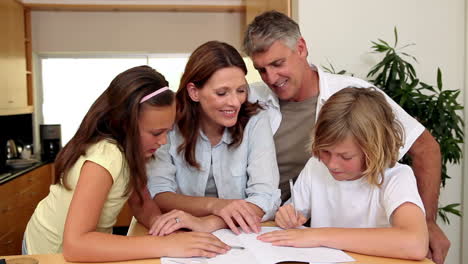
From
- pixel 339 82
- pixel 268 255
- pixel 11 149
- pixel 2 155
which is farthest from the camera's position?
pixel 11 149

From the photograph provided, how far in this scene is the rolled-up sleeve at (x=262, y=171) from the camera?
1.61m

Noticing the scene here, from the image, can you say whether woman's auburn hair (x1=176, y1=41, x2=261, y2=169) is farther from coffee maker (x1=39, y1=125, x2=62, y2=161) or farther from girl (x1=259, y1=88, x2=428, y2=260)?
coffee maker (x1=39, y1=125, x2=62, y2=161)

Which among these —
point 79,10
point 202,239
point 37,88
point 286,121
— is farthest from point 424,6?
point 37,88

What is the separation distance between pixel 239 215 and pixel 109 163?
0.40 metres

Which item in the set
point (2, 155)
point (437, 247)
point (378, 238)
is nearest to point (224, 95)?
point (378, 238)

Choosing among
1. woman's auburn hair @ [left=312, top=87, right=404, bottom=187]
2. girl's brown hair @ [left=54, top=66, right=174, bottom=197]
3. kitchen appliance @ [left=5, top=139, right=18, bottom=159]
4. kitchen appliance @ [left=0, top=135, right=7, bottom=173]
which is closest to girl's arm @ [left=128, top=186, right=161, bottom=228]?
girl's brown hair @ [left=54, top=66, right=174, bottom=197]

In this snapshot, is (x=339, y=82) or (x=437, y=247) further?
(x=339, y=82)

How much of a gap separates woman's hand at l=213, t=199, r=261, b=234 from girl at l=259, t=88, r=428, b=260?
0.30ft

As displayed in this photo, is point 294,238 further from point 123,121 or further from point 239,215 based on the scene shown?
point 123,121

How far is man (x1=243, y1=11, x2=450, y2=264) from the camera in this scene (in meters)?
1.88

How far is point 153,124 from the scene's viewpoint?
1.45 m

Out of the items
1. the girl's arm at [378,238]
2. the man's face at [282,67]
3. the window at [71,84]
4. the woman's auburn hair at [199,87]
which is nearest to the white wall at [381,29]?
the man's face at [282,67]

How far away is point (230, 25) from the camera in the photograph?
220 inches

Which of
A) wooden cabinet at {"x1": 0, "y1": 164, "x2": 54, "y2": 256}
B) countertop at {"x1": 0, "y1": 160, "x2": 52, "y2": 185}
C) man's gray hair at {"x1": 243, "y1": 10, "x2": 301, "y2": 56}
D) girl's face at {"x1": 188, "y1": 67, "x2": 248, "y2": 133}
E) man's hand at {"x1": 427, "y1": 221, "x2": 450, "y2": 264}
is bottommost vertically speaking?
wooden cabinet at {"x1": 0, "y1": 164, "x2": 54, "y2": 256}
